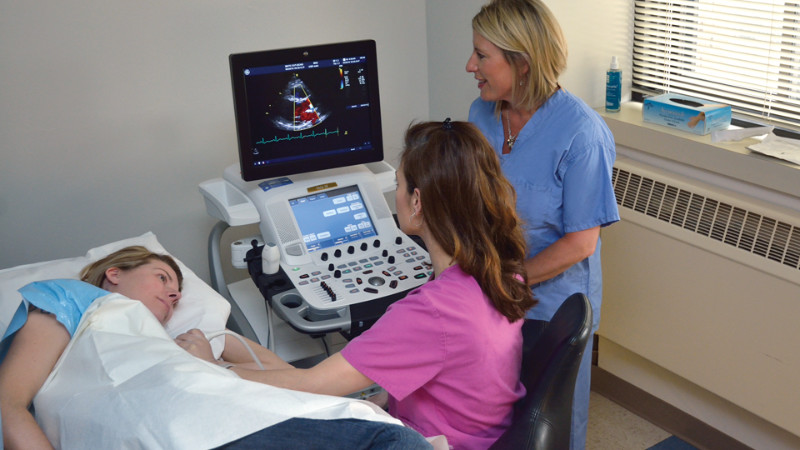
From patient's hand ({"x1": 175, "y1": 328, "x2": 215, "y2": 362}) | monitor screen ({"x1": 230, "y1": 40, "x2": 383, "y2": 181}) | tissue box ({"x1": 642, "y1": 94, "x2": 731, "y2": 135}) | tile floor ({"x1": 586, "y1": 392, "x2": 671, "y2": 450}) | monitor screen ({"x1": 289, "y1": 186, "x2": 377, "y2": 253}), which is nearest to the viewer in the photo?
patient's hand ({"x1": 175, "y1": 328, "x2": 215, "y2": 362})

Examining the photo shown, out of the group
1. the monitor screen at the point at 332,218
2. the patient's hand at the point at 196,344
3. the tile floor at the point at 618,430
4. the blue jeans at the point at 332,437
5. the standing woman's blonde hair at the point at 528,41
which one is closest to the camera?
the blue jeans at the point at 332,437

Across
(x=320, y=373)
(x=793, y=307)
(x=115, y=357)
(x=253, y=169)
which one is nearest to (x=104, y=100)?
(x=253, y=169)

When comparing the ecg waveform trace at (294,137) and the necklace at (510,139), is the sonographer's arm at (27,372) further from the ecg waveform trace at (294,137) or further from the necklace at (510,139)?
the necklace at (510,139)

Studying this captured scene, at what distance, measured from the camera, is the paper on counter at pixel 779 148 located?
214cm

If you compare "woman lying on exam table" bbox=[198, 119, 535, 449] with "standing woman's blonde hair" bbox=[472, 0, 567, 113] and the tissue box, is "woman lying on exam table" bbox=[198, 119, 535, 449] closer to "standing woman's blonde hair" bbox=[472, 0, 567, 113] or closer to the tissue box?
"standing woman's blonde hair" bbox=[472, 0, 567, 113]

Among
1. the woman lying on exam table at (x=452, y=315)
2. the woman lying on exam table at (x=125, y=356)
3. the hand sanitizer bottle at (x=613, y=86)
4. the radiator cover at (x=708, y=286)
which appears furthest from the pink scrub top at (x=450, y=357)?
the hand sanitizer bottle at (x=613, y=86)

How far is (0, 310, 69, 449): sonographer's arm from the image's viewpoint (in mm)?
1509

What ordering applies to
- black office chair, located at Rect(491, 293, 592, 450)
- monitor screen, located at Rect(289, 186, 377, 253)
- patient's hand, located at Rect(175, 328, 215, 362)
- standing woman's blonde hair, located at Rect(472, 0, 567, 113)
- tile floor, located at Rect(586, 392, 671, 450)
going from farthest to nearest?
tile floor, located at Rect(586, 392, 671, 450)
monitor screen, located at Rect(289, 186, 377, 253)
standing woman's blonde hair, located at Rect(472, 0, 567, 113)
patient's hand, located at Rect(175, 328, 215, 362)
black office chair, located at Rect(491, 293, 592, 450)

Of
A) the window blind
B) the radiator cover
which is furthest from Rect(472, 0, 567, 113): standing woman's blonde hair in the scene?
the window blind

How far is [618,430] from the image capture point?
262 centimetres

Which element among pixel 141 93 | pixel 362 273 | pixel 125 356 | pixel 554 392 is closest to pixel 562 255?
pixel 362 273

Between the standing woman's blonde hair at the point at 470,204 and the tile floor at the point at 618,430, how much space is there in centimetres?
120

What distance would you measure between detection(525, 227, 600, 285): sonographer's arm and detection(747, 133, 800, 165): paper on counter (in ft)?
1.83

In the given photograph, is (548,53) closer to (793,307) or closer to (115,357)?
(793,307)
